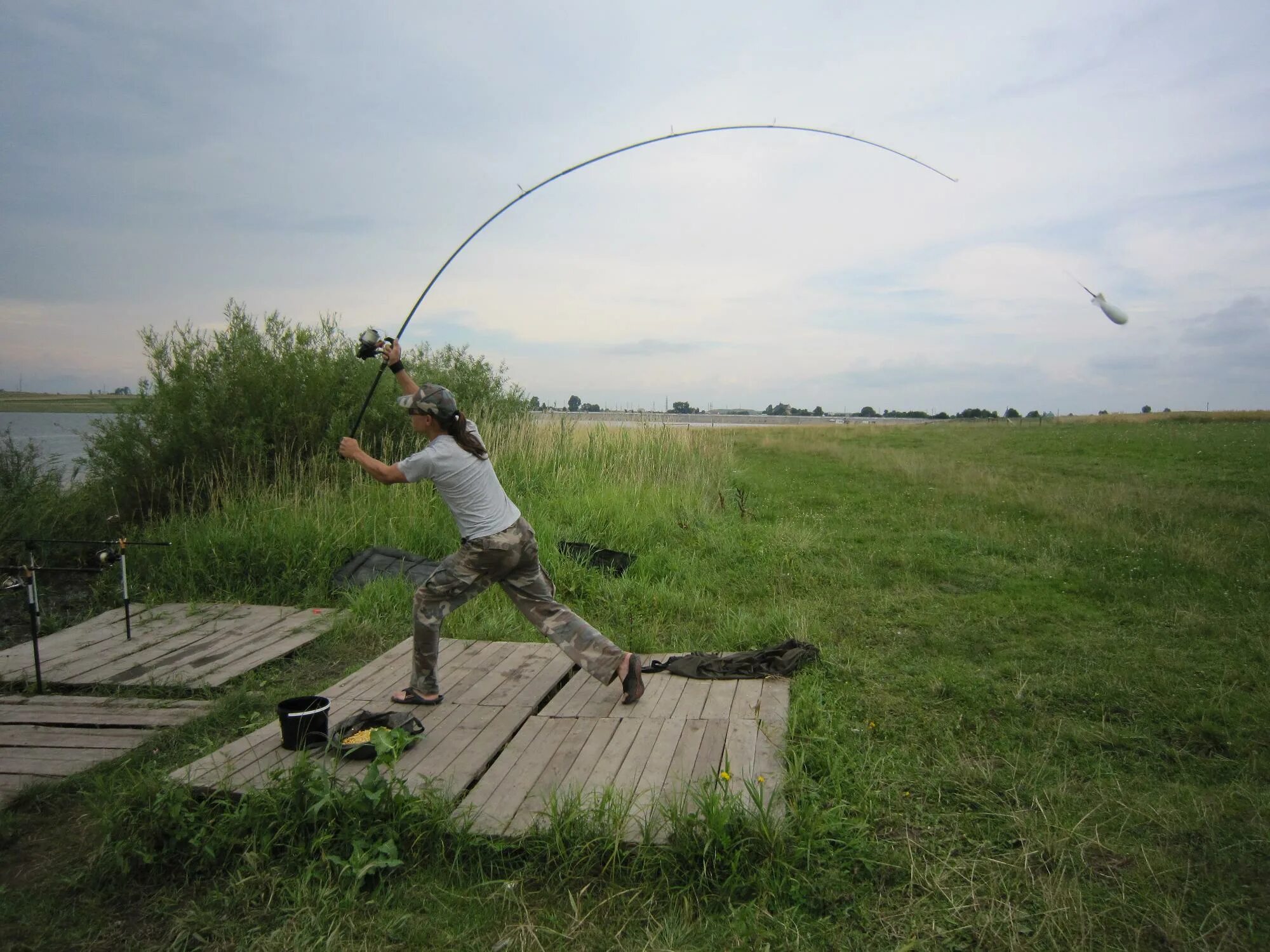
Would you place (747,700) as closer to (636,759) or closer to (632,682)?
(632,682)

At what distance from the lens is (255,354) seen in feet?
33.6

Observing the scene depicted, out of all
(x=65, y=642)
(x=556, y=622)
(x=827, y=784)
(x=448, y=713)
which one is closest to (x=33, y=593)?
(x=65, y=642)

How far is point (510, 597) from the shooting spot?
438 cm

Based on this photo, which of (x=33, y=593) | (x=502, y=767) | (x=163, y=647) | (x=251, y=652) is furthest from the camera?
(x=163, y=647)

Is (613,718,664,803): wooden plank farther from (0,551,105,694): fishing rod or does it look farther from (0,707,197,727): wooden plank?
Result: (0,551,105,694): fishing rod

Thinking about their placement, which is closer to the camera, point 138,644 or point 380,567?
point 138,644

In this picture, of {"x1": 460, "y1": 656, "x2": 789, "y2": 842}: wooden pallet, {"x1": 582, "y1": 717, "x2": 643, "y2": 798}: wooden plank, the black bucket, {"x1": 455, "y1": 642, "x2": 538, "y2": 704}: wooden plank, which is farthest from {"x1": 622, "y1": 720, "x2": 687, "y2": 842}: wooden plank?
the black bucket

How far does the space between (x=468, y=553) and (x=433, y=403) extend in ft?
2.51

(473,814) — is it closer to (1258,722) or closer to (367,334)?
(367,334)

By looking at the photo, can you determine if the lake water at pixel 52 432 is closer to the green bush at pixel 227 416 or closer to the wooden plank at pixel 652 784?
the green bush at pixel 227 416

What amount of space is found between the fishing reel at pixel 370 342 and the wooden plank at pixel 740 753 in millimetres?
2589

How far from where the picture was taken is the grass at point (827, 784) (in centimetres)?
288

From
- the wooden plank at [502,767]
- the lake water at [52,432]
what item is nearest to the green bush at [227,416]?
the lake water at [52,432]

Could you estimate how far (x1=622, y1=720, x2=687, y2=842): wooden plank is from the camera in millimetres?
3156
